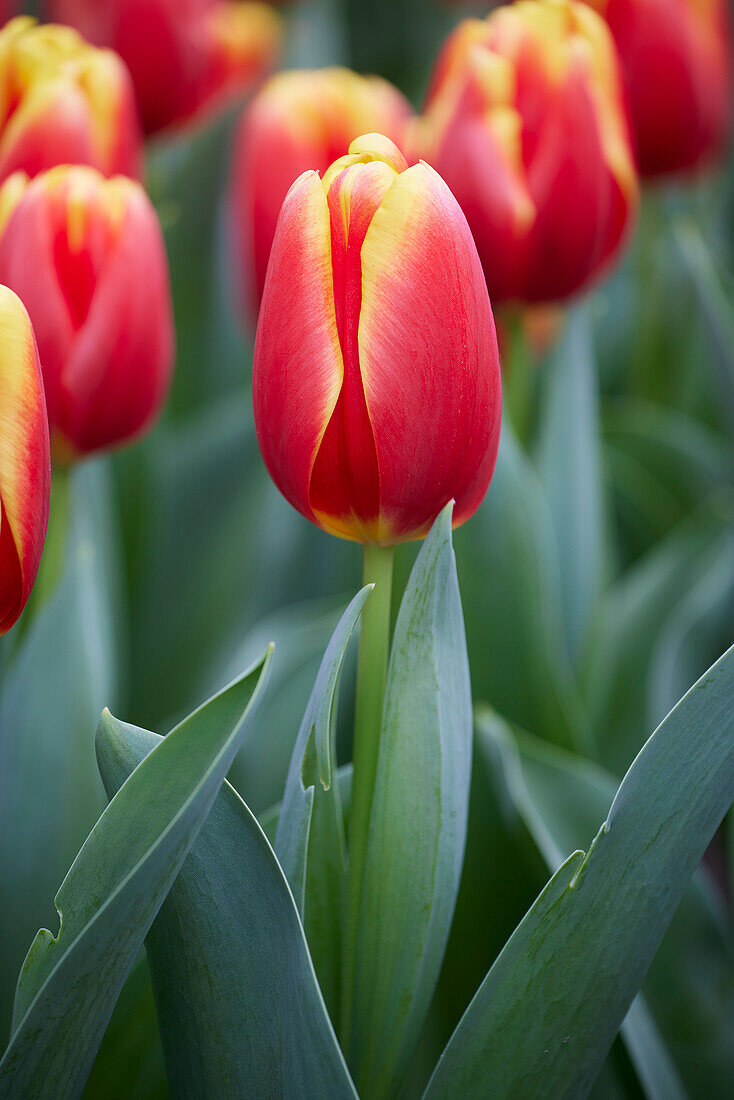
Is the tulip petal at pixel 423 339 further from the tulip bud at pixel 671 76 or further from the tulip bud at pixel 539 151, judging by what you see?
the tulip bud at pixel 671 76

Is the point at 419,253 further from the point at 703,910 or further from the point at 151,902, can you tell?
the point at 703,910

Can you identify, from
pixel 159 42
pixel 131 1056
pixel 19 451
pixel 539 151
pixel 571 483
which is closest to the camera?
pixel 19 451

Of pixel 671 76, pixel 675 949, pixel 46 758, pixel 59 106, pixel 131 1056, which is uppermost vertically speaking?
pixel 59 106

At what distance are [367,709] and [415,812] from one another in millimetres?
40

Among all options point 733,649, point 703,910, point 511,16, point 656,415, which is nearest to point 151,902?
point 733,649

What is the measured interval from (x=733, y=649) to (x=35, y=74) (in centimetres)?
46

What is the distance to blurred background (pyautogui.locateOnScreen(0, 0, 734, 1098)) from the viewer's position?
0.53 metres

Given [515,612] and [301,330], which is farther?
A: [515,612]

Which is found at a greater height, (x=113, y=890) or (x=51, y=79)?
(x=51, y=79)

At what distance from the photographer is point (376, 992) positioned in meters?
0.42

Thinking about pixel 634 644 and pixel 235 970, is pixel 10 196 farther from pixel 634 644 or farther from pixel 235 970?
pixel 634 644

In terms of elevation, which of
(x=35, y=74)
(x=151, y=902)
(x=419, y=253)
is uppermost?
(x=35, y=74)

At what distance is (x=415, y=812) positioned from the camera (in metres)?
0.40

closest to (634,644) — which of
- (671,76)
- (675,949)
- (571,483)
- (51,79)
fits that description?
(571,483)
